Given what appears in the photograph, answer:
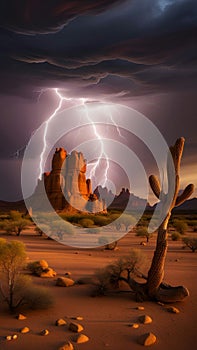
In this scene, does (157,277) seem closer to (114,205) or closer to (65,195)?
(65,195)

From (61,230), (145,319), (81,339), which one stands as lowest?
(81,339)

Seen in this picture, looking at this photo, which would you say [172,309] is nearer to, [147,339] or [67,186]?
[147,339]

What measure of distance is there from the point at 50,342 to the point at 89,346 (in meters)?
0.73

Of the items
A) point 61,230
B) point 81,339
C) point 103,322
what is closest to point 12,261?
point 103,322

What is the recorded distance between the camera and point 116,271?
10320 millimetres

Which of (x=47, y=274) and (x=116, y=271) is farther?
(x=47, y=274)

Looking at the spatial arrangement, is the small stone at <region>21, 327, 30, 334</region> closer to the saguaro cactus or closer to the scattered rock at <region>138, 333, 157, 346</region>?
the scattered rock at <region>138, 333, 157, 346</region>

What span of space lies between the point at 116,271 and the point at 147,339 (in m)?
3.95

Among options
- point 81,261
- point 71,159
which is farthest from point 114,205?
point 81,261

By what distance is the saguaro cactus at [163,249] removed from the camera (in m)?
8.80

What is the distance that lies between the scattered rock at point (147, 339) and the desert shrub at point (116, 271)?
10.1ft

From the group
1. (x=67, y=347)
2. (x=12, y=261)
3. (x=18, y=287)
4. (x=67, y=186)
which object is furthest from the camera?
(x=67, y=186)

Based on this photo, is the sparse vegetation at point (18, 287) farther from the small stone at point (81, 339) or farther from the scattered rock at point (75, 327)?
the small stone at point (81, 339)

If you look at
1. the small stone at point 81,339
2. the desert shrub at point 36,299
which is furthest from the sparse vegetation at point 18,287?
the small stone at point 81,339
